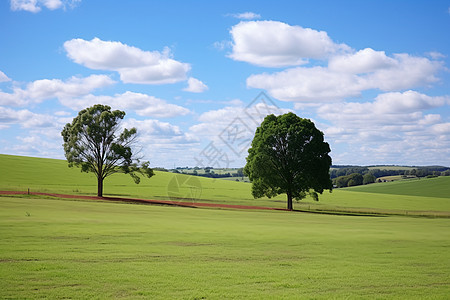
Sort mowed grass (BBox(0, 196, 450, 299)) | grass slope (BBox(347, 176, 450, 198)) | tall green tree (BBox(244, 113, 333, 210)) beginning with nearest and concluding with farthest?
mowed grass (BBox(0, 196, 450, 299))
tall green tree (BBox(244, 113, 333, 210))
grass slope (BBox(347, 176, 450, 198))

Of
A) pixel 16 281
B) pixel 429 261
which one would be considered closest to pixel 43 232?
pixel 16 281

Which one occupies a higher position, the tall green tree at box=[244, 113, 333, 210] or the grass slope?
the tall green tree at box=[244, 113, 333, 210]

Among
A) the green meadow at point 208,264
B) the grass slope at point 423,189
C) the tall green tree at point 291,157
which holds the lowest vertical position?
the grass slope at point 423,189

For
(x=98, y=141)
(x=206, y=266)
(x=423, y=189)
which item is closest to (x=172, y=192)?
(x=98, y=141)

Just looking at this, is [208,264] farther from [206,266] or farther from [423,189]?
[423,189]

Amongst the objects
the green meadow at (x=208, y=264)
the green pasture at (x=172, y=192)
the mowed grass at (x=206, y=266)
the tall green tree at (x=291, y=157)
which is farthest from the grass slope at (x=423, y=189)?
the mowed grass at (x=206, y=266)

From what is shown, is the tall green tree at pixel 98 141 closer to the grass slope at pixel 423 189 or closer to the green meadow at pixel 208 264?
the green meadow at pixel 208 264

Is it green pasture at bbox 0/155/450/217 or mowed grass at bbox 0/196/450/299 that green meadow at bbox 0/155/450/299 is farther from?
green pasture at bbox 0/155/450/217

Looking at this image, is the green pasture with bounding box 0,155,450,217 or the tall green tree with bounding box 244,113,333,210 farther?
the green pasture with bounding box 0,155,450,217

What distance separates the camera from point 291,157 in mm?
55375

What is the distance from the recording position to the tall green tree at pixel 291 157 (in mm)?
54438

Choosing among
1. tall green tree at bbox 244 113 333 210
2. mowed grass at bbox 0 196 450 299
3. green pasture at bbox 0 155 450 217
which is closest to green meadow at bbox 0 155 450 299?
mowed grass at bbox 0 196 450 299

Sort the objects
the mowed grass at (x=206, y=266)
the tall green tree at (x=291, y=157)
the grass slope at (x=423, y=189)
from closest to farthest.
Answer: the mowed grass at (x=206, y=266) < the tall green tree at (x=291, y=157) < the grass slope at (x=423, y=189)

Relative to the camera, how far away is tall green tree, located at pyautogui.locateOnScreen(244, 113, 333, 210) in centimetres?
5444
